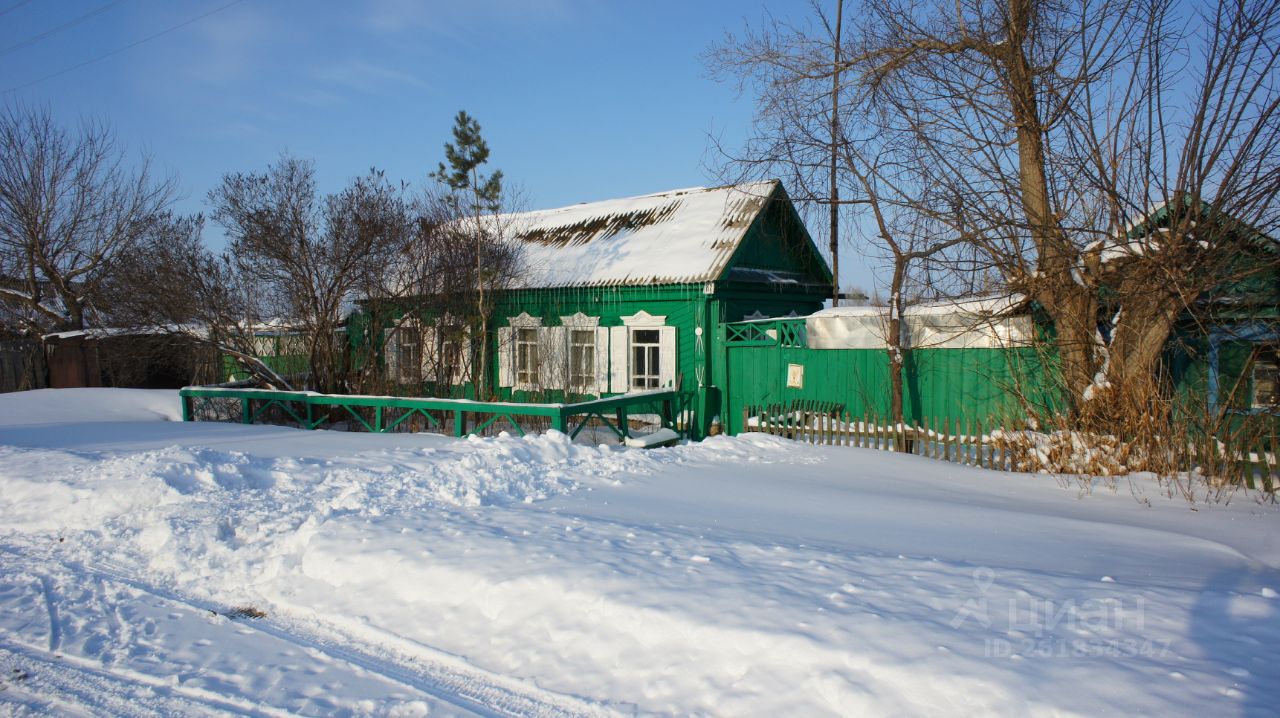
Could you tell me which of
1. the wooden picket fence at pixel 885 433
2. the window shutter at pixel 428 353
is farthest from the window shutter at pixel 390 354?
the wooden picket fence at pixel 885 433

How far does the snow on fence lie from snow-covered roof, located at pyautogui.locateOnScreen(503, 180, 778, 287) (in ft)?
12.0

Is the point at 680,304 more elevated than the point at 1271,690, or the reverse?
the point at 680,304

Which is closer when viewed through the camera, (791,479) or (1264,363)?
(791,479)

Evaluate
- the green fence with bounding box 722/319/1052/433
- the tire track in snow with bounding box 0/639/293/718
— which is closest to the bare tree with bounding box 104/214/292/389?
the green fence with bounding box 722/319/1052/433

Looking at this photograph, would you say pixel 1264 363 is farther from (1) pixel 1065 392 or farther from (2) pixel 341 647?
(2) pixel 341 647

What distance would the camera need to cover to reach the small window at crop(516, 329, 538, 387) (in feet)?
56.7

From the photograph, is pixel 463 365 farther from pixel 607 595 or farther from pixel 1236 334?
pixel 1236 334

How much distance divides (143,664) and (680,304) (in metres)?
12.1

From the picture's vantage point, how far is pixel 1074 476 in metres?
8.94

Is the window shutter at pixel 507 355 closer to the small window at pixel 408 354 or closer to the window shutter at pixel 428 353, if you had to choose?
the window shutter at pixel 428 353

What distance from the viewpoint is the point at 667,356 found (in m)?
15.5

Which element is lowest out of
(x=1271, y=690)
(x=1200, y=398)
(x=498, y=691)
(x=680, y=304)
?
(x=498, y=691)

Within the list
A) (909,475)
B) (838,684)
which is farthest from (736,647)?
(909,475)

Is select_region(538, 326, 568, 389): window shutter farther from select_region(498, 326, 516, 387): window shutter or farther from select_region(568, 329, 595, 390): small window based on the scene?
select_region(498, 326, 516, 387): window shutter
